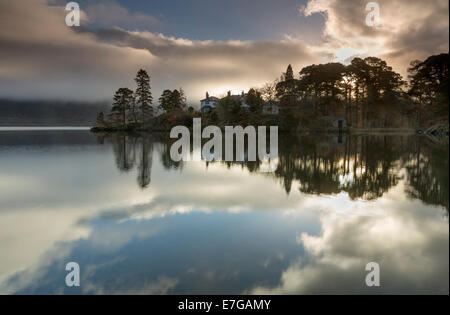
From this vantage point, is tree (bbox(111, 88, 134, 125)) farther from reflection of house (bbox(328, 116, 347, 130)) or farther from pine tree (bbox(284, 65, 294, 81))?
reflection of house (bbox(328, 116, 347, 130))

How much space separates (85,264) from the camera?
5.42 m

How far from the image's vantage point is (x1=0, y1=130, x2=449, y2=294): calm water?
4.75m

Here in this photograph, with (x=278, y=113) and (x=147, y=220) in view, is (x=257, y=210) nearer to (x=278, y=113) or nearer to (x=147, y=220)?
(x=147, y=220)

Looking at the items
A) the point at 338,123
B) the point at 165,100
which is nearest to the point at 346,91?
the point at 338,123

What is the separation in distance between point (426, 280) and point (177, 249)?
14.9 feet

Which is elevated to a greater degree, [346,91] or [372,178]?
[346,91]

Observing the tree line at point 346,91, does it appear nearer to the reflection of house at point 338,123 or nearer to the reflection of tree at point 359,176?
the reflection of house at point 338,123

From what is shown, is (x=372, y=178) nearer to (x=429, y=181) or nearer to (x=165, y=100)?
(x=429, y=181)

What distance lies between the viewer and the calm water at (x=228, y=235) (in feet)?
15.6

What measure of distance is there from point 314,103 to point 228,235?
64.5m

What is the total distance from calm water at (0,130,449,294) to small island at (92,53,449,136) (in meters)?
52.8

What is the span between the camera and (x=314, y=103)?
217 feet

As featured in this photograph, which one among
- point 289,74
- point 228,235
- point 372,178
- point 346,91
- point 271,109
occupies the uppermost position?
point 289,74

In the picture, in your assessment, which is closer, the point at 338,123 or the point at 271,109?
the point at 338,123
